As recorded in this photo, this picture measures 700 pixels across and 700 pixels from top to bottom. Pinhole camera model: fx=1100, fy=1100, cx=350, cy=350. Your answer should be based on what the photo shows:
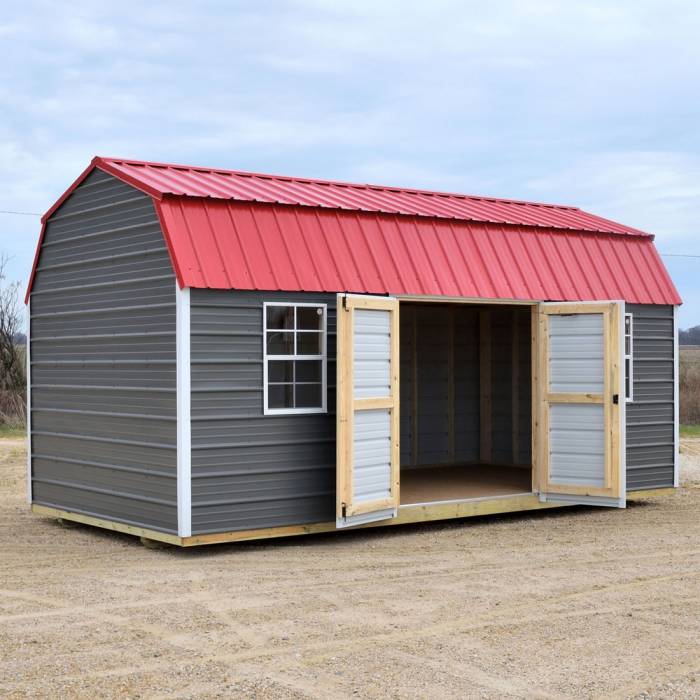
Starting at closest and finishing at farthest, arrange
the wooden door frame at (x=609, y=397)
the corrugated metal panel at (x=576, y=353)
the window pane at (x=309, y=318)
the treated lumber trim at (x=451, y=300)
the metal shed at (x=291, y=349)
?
the metal shed at (x=291, y=349), the window pane at (x=309, y=318), the treated lumber trim at (x=451, y=300), the wooden door frame at (x=609, y=397), the corrugated metal panel at (x=576, y=353)

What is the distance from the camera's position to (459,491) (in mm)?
12445

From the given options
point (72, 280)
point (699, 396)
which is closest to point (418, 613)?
point (72, 280)

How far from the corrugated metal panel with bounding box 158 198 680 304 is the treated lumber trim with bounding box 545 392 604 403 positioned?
1.10m

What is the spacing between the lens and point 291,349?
34.1 feet

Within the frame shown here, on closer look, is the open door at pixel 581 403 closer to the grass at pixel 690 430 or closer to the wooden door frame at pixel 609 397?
the wooden door frame at pixel 609 397

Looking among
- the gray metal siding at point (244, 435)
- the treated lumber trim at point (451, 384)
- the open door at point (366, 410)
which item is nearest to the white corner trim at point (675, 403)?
the treated lumber trim at point (451, 384)

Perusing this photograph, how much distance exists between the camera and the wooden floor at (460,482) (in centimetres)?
1210

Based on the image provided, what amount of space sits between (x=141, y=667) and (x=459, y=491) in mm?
6596

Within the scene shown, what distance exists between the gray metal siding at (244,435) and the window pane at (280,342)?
0.68ft

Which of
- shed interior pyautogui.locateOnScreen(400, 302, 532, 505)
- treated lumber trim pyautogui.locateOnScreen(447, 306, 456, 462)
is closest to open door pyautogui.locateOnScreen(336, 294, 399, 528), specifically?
shed interior pyautogui.locateOnScreen(400, 302, 532, 505)

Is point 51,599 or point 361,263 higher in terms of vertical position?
point 361,263

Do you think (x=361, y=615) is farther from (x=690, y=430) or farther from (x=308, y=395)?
(x=690, y=430)

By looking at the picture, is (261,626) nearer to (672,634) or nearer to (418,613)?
(418,613)

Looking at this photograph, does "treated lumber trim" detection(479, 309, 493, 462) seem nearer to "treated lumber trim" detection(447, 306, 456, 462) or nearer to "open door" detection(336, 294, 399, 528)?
"treated lumber trim" detection(447, 306, 456, 462)
